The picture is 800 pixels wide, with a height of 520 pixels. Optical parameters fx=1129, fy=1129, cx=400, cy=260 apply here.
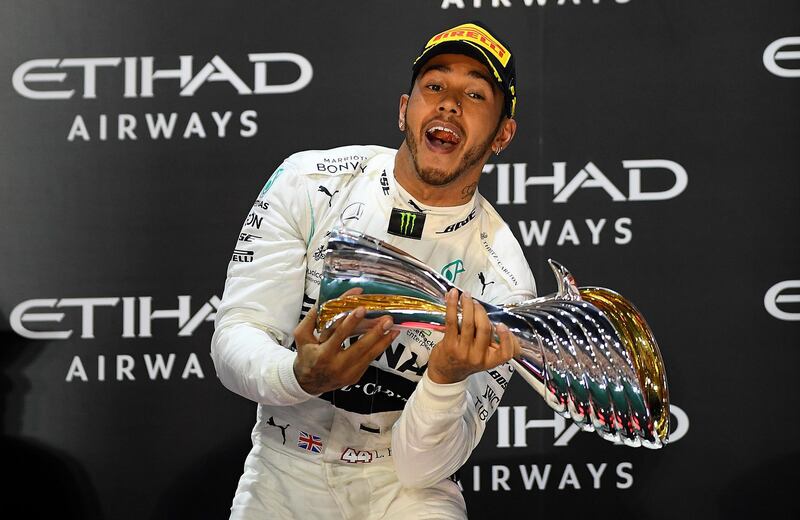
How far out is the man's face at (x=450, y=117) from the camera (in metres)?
2.25

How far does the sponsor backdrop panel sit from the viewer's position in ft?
10.3

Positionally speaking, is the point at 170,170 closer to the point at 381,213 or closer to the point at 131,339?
the point at 131,339

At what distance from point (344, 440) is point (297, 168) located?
1.85 feet

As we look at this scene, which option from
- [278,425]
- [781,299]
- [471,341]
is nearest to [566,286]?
[471,341]

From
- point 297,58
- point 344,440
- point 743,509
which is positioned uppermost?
point 297,58

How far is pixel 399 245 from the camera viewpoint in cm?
232

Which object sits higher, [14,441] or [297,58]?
[297,58]

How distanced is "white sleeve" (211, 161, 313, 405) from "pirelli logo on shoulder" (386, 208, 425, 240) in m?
0.17

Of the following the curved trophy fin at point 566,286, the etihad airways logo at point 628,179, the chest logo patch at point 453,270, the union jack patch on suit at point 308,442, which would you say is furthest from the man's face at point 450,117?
the etihad airways logo at point 628,179

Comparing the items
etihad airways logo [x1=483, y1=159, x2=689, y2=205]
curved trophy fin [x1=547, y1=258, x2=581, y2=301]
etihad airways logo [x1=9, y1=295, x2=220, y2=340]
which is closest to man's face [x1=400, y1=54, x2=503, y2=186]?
curved trophy fin [x1=547, y1=258, x2=581, y2=301]

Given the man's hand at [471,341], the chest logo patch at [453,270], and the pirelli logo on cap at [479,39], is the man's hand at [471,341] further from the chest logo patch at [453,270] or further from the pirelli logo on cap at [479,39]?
the pirelli logo on cap at [479,39]

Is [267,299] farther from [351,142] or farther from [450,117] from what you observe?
[351,142]

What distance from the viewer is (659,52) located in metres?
3.20

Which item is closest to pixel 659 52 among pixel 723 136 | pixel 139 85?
pixel 723 136
